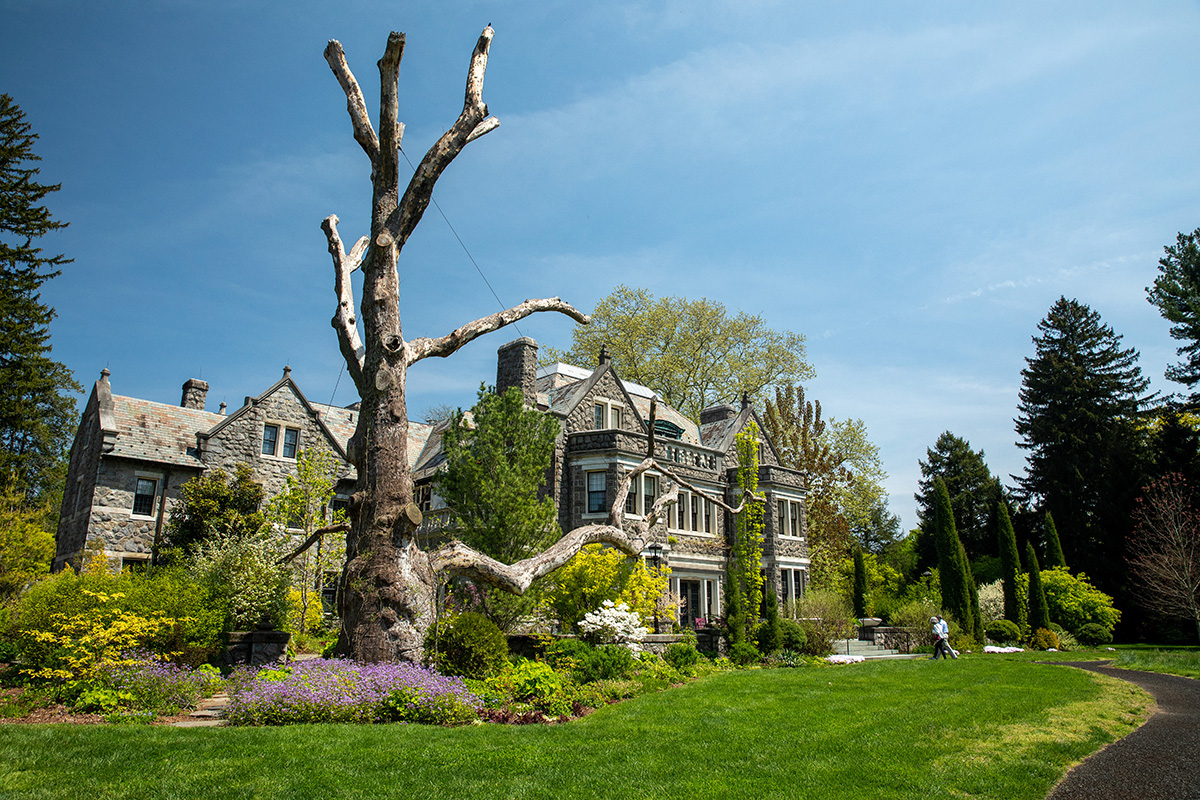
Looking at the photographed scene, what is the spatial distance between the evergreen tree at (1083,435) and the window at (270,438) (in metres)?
36.7

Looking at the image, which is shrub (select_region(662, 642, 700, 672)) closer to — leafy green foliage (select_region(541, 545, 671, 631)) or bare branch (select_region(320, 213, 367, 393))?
leafy green foliage (select_region(541, 545, 671, 631))

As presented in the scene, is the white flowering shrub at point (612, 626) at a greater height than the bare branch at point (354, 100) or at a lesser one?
lesser

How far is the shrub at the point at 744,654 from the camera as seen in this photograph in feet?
58.1

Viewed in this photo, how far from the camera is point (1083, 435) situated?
39.5 meters

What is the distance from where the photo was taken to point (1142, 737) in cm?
898

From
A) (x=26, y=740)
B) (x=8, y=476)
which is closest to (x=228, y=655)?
(x=26, y=740)

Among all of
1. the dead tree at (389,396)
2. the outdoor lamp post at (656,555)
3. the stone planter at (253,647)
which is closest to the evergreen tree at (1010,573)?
the outdoor lamp post at (656,555)

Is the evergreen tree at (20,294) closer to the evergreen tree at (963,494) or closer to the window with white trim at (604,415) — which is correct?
the window with white trim at (604,415)

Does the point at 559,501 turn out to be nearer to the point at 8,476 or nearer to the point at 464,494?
the point at 464,494

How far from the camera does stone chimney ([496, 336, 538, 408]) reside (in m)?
23.6

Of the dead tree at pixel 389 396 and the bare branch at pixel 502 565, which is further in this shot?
the bare branch at pixel 502 565

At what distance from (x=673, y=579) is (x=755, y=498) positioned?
6108mm

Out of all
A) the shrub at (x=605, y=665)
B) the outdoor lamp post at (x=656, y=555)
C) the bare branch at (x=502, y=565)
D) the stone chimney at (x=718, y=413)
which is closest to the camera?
the bare branch at (x=502, y=565)

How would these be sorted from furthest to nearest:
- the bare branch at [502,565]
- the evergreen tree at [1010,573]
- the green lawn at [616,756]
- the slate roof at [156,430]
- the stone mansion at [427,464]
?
the evergreen tree at [1010,573]
the slate roof at [156,430]
the stone mansion at [427,464]
the bare branch at [502,565]
the green lawn at [616,756]
